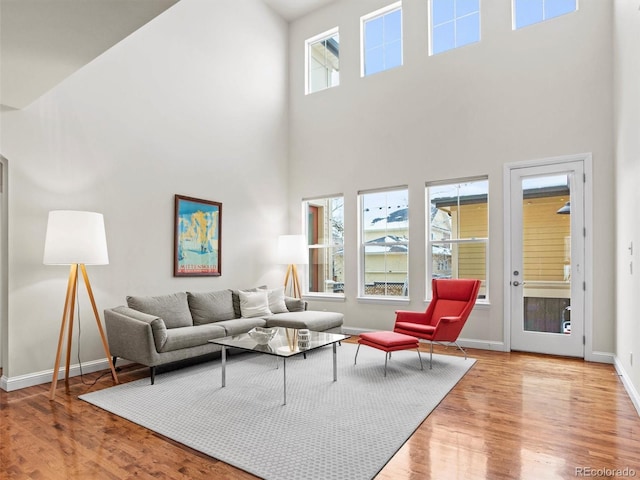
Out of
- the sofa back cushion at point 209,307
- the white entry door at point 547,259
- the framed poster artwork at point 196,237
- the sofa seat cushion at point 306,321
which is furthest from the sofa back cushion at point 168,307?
the white entry door at point 547,259

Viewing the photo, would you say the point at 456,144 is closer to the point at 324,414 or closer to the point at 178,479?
the point at 324,414

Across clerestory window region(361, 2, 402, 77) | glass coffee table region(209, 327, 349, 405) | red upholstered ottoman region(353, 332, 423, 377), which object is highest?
clerestory window region(361, 2, 402, 77)

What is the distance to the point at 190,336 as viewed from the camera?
4.13 meters

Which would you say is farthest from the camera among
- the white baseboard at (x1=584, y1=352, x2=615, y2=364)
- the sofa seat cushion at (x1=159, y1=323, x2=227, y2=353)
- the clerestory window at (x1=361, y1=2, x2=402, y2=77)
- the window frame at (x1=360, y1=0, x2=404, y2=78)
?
the clerestory window at (x1=361, y1=2, x2=402, y2=77)

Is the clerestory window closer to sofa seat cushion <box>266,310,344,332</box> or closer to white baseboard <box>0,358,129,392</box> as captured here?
sofa seat cushion <box>266,310,344,332</box>

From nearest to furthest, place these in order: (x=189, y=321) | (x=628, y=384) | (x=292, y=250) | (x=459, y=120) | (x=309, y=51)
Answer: (x=628, y=384) < (x=189, y=321) < (x=459, y=120) < (x=292, y=250) < (x=309, y=51)

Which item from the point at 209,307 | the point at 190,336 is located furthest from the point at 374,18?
the point at 190,336

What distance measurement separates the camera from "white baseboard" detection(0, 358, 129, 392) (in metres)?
3.71

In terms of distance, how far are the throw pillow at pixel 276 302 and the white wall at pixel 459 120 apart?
3.75ft

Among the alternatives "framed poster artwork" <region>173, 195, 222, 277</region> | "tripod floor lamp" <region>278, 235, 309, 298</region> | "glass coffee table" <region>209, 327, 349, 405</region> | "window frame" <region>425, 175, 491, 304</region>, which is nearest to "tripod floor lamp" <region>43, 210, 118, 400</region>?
"glass coffee table" <region>209, 327, 349, 405</region>

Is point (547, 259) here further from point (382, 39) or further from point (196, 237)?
point (196, 237)

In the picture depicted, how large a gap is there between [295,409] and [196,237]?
3.07 metres

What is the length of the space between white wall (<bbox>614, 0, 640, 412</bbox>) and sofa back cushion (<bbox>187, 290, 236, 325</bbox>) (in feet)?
13.8

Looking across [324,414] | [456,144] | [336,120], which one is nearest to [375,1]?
[336,120]
